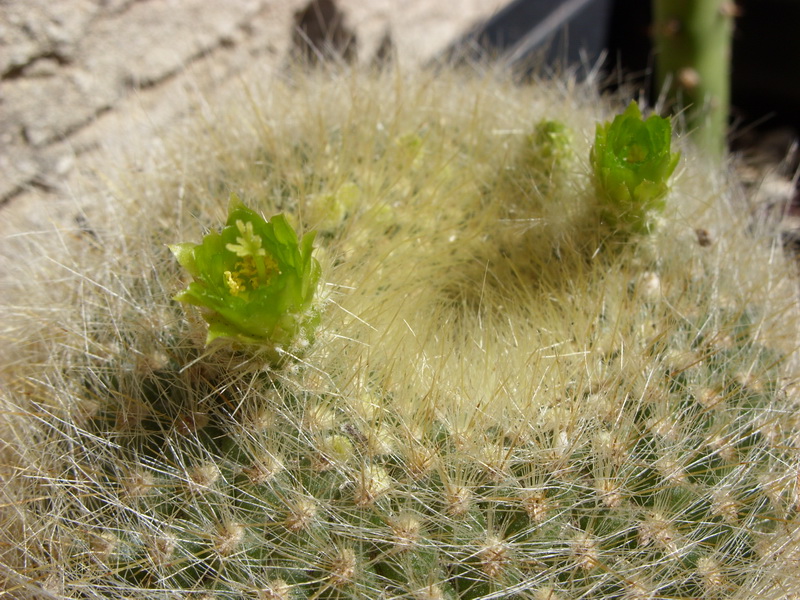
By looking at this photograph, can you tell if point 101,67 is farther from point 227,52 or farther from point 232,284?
point 232,284

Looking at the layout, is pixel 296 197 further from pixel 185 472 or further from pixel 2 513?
pixel 2 513

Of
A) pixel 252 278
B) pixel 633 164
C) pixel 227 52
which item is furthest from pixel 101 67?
pixel 633 164

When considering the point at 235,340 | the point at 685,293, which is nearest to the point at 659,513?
the point at 685,293

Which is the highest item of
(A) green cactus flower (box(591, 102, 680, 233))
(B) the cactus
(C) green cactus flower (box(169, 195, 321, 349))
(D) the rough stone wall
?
(D) the rough stone wall


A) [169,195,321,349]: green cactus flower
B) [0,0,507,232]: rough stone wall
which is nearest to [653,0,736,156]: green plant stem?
[0,0,507,232]: rough stone wall

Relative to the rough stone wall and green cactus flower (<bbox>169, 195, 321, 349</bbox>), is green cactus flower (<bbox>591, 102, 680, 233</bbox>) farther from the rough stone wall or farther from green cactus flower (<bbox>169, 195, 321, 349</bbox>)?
the rough stone wall

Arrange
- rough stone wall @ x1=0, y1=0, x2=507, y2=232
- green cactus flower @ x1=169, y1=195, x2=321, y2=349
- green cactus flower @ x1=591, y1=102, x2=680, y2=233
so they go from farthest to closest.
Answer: rough stone wall @ x1=0, y1=0, x2=507, y2=232, green cactus flower @ x1=591, y1=102, x2=680, y2=233, green cactus flower @ x1=169, y1=195, x2=321, y2=349
